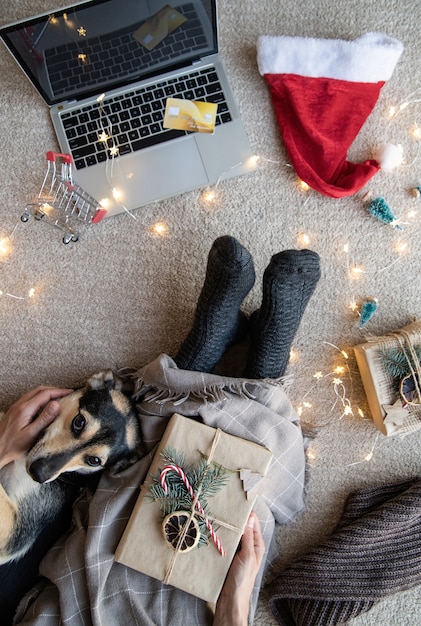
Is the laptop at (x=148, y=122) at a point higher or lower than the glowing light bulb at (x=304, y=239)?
higher

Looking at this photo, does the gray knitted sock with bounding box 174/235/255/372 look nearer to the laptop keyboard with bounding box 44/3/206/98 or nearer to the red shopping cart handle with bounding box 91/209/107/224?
the red shopping cart handle with bounding box 91/209/107/224

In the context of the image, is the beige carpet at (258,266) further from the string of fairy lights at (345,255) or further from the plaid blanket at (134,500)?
the plaid blanket at (134,500)

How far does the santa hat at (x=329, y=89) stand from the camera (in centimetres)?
127

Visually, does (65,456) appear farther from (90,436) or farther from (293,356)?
(293,356)

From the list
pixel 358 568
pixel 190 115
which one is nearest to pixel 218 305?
pixel 190 115

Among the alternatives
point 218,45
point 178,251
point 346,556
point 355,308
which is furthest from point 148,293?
point 346,556

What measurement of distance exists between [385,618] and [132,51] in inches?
61.9

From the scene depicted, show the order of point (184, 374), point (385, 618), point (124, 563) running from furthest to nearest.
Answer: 1. point (385, 618)
2. point (184, 374)
3. point (124, 563)

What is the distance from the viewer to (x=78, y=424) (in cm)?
102

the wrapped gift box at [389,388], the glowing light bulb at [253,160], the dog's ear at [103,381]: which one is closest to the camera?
the dog's ear at [103,381]

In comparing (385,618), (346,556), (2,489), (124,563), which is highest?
(2,489)

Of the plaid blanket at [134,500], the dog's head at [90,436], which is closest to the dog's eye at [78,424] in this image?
the dog's head at [90,436]

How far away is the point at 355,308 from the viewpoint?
1.30 meters

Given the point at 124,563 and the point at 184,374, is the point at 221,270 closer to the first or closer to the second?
the point at 184,374
